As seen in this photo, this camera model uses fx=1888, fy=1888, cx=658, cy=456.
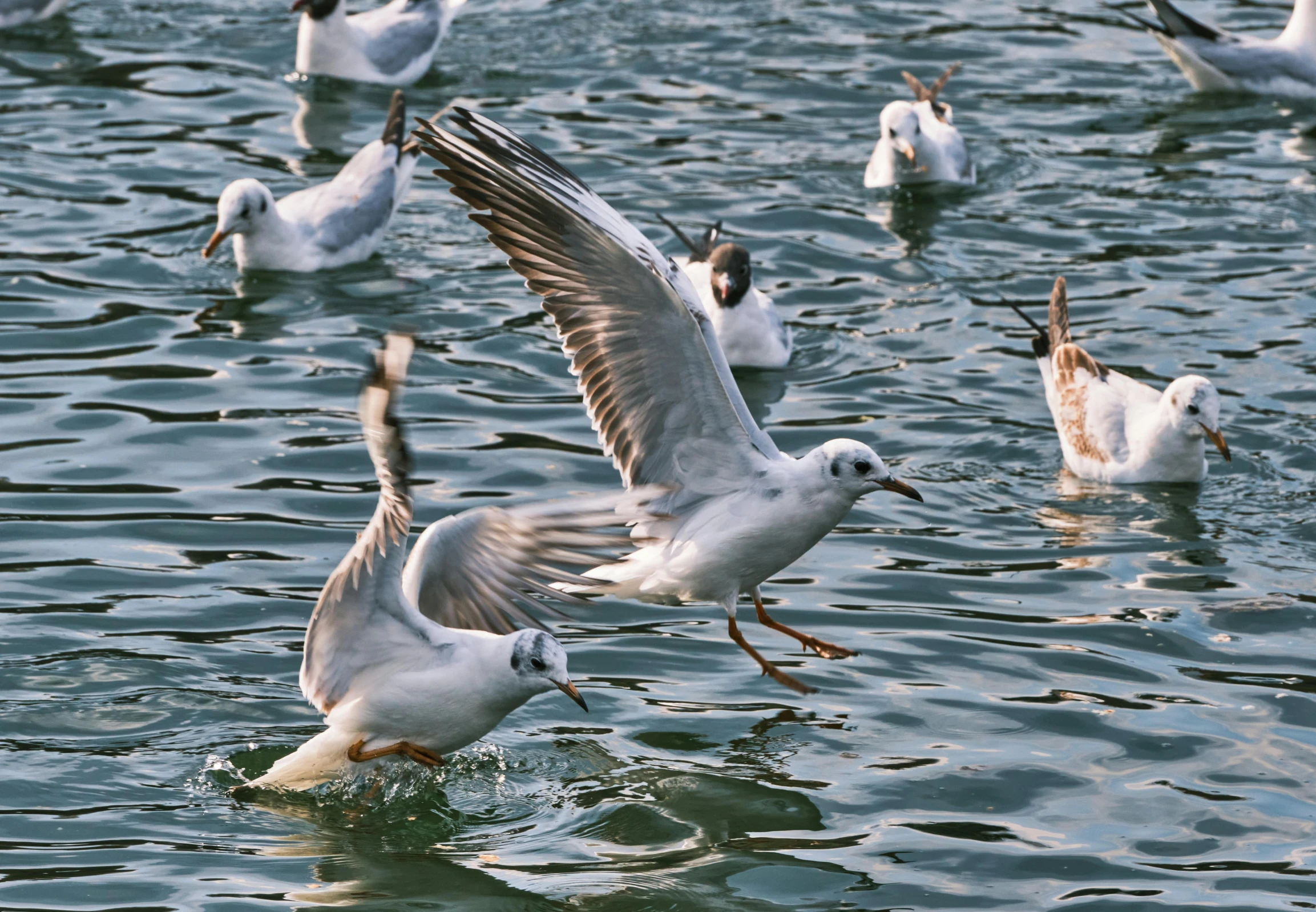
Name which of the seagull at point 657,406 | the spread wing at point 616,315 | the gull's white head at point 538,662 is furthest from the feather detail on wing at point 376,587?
the spread wing at point 616,315

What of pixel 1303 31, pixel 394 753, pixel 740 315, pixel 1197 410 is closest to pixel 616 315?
pixel 394 753

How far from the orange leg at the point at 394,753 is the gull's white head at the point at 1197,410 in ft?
15.1

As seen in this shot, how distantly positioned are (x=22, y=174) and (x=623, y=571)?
7461mm

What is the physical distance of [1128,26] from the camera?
696 inches

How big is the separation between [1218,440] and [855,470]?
9.45 feet

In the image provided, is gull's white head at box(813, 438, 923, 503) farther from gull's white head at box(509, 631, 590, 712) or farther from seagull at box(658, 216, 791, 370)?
seagull at box(658, 216, 791, 370)

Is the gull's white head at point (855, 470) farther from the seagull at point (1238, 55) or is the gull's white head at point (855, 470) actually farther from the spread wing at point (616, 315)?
the seagull at point (1238, 55)

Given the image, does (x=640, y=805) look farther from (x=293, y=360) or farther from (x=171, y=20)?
(x=171, y=20)

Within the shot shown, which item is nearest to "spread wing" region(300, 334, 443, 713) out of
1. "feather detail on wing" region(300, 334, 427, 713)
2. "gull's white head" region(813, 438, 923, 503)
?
"feather detail on wing" region(300, 334, 427, 713)

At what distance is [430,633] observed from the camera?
6.28 m

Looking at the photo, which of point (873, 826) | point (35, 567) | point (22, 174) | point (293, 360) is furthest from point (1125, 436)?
point (22, 174)

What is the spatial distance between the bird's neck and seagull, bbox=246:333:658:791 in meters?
11.1

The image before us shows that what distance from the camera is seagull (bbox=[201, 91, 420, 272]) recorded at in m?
11.6

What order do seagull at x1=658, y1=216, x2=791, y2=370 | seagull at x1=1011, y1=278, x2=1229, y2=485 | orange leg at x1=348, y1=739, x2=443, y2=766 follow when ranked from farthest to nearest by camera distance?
seagull at x1=658, y1=216, x2=791, y2=370, seagull at x1=1011, y1=278, x2=1229, y2=485, orange leg at x1=348, y1=739, x2=443, y2=766
